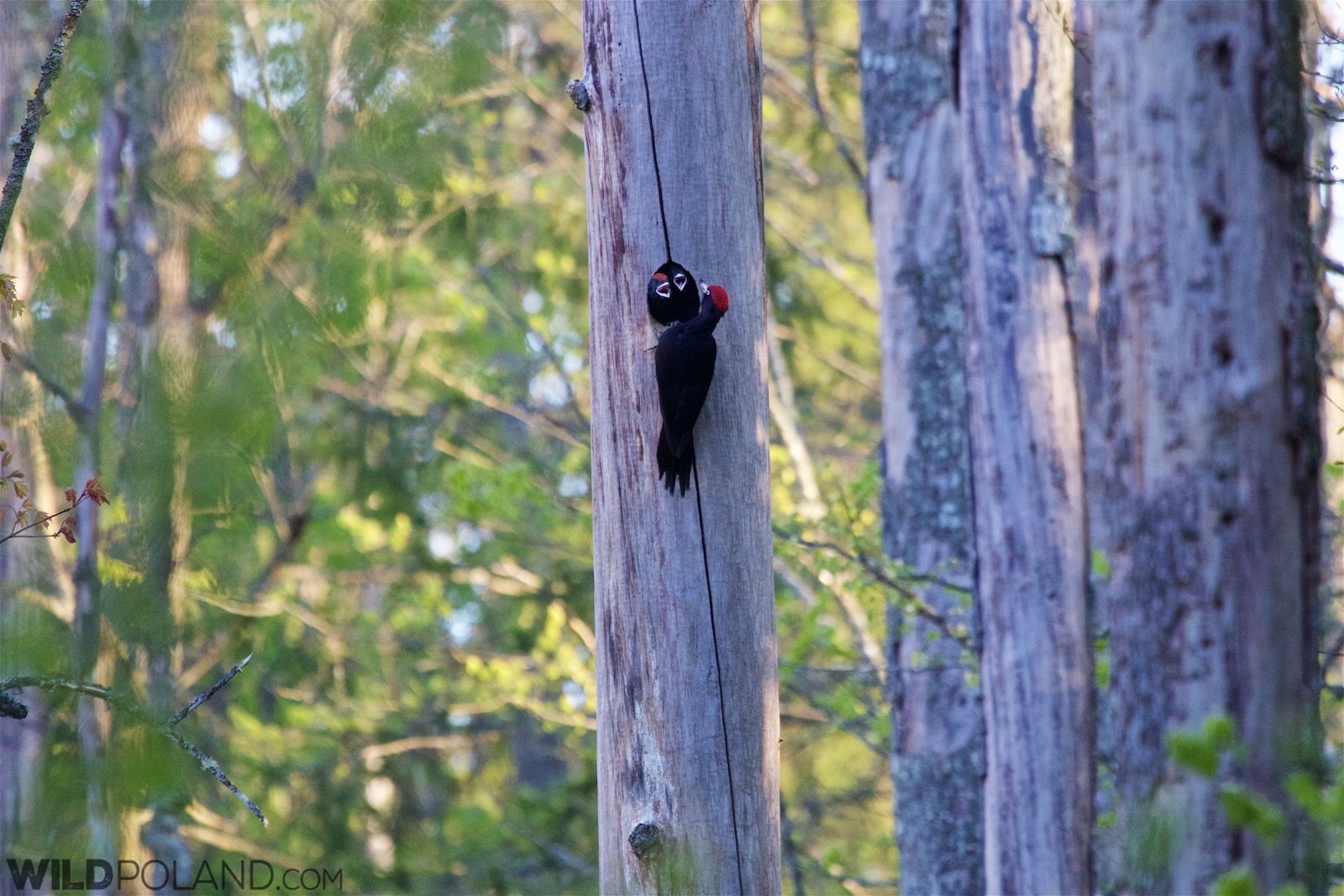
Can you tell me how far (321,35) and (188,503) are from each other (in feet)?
6.47

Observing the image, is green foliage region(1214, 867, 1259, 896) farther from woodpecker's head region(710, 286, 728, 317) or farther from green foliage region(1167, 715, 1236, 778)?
woodpecker's head region(710, 286, 728, 317)

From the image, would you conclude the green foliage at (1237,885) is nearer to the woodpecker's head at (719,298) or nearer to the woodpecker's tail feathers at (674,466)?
the woodpecker's tail feathers at (674,466)

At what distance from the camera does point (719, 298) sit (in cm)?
251

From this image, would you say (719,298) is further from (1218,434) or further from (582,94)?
(1218,434)

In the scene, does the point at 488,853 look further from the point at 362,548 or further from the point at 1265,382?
the point at 1265,382

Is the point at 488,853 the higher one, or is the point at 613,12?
the point at 613,12

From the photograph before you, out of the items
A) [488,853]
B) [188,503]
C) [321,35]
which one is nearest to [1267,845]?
[188,503]

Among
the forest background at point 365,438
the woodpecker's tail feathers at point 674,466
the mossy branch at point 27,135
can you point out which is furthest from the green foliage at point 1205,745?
the mossy branch at point 27,135

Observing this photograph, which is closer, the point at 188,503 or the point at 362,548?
the point at 188,503

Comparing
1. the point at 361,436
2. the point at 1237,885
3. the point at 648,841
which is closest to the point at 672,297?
the point at 648,841

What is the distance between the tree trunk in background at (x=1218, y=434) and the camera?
170cm

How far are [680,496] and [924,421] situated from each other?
3663 millimetres

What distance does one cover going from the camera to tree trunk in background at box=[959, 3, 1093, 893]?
3965mm

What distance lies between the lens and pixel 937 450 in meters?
5.88
